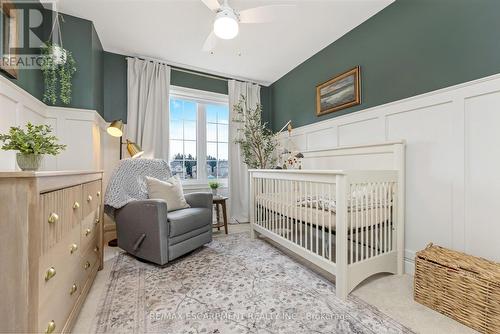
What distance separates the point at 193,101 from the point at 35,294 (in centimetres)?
332

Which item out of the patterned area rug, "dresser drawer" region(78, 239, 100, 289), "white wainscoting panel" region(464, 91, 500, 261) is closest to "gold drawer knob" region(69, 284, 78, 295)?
"dresser drawer" region(78, 239, 100, 289)

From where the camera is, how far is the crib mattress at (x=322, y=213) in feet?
5.78

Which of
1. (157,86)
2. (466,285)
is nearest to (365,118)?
(466,285)

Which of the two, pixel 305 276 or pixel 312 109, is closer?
pixel 305 276

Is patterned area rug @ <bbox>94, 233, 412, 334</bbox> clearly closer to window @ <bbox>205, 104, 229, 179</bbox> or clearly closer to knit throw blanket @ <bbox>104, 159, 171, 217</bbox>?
knit throw blanket @ <bbox>104, 159, 171, 217</bbox>

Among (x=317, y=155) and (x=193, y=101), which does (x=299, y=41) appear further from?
(x=193, y=101)

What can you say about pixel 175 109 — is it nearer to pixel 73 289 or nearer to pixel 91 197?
pixel 91 197

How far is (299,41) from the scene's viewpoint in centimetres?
289

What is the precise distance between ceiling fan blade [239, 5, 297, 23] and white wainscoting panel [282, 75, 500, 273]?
132 cm

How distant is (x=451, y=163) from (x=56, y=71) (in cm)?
373

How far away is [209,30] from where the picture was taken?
105 inches

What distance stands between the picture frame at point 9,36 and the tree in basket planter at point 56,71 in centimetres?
39

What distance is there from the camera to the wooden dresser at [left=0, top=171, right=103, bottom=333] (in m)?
0.86

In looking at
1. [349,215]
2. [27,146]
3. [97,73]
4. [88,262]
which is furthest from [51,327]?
[97,73]
